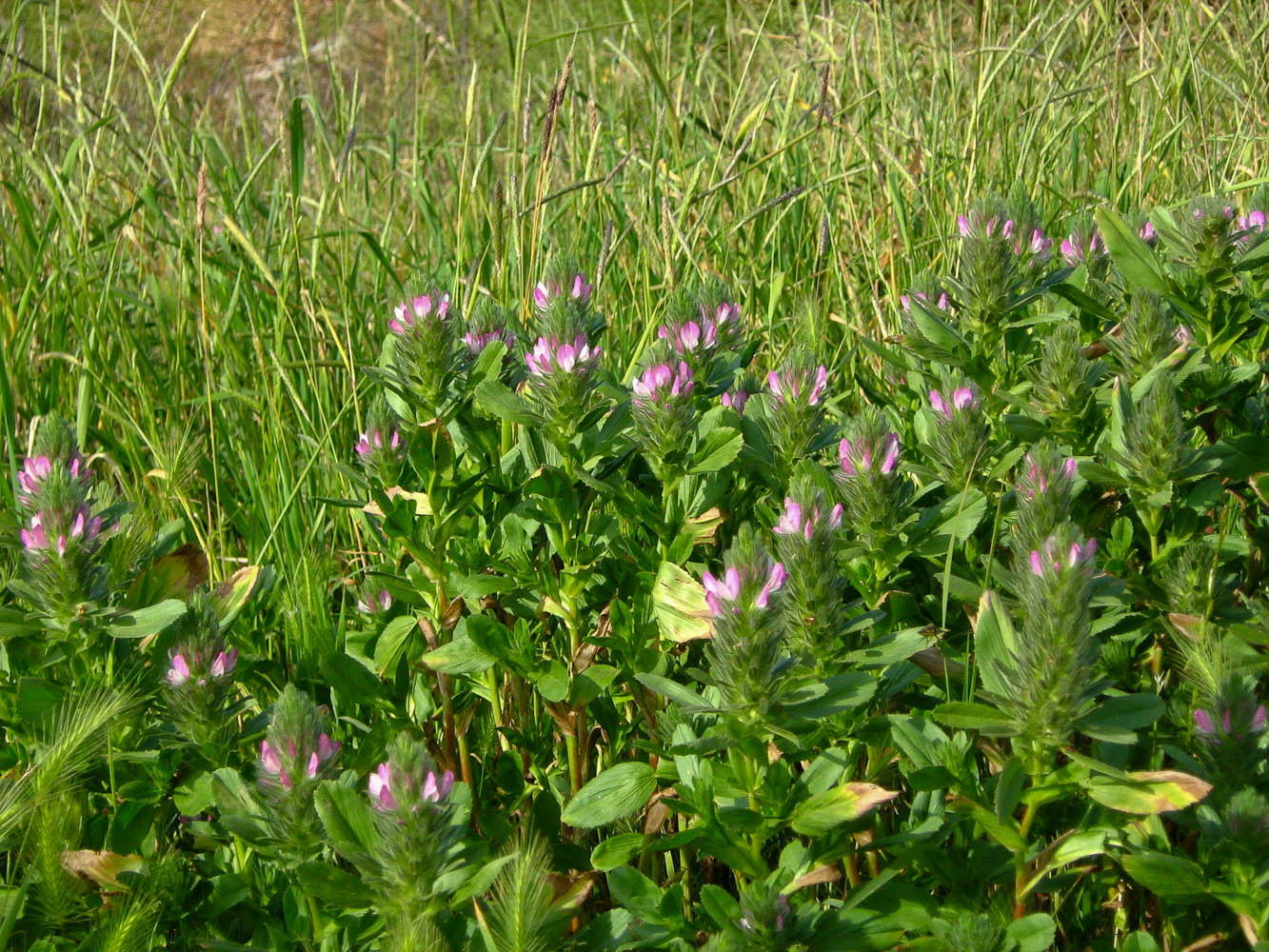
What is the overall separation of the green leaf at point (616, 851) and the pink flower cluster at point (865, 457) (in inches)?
17.7

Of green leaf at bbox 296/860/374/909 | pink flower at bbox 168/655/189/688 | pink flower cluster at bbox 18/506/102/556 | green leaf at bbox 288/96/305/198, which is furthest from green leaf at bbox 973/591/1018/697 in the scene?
green leaf at bbox 288/96/305/198

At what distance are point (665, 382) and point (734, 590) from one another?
337mm

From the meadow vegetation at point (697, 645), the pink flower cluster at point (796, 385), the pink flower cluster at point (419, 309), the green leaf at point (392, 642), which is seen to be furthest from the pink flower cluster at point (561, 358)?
the green leaf at point (392, 642)

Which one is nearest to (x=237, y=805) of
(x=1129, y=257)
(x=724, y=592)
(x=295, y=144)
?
(x=724, y=592)

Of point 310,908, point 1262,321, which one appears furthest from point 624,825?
point 1262,321

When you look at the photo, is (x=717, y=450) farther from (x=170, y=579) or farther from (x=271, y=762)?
(x=170, y=579)

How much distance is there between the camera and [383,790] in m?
1.06

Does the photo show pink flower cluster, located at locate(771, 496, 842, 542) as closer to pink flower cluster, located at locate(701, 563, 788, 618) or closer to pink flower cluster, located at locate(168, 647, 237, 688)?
pink flower cluster, located at locate(701, 563, 788, 618)

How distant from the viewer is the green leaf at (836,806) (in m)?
1.11

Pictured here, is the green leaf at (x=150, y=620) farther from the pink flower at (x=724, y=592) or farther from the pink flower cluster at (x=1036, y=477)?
the pink flower cluster at (x=1036, y=477)

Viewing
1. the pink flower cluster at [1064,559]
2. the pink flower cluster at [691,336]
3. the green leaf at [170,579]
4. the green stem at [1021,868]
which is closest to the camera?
the pink flower cluster at [1064,559]

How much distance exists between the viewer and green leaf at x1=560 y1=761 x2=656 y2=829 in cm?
124

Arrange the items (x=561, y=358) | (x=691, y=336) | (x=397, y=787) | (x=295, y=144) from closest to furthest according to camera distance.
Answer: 1. (x=397, y=787)
2. (x=561, y=358)
3. (x=691, y=336)
4. (x=295, y=144)

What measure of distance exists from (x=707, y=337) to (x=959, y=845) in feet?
2.26
